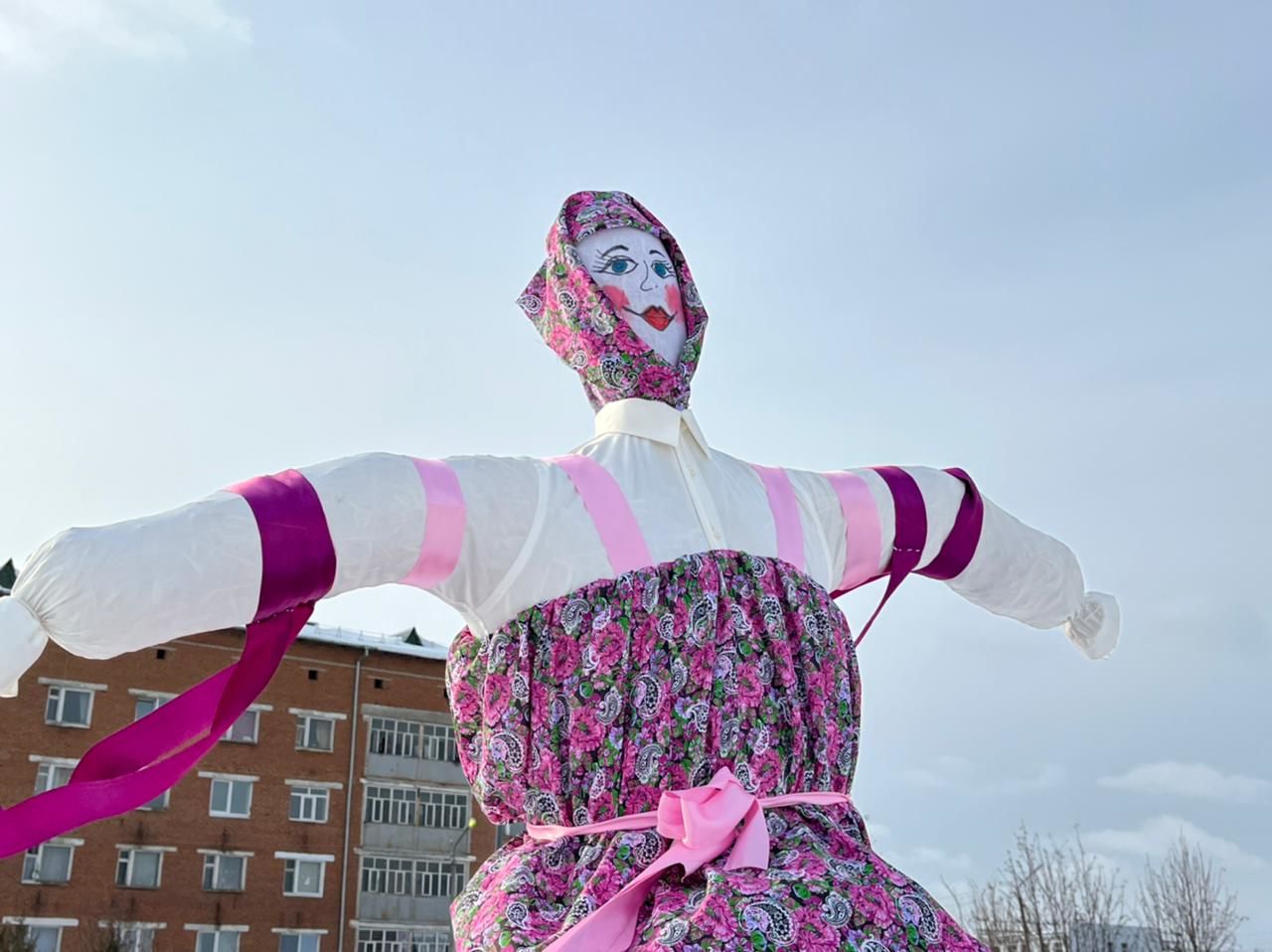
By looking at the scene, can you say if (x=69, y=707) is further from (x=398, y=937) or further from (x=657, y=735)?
(x=657, y=735)

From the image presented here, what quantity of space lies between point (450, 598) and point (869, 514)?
95 centimetres

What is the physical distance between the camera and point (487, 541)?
101 inches

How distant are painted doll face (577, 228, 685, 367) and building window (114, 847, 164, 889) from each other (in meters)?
24.6

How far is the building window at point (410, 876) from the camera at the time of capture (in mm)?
27219

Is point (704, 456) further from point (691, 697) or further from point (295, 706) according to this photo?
point (295, 706)

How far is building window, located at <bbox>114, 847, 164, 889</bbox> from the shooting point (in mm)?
24938

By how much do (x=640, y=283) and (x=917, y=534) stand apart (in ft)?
2.68

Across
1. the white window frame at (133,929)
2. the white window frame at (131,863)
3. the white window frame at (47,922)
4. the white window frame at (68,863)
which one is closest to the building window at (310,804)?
the white window frame at (131,863)

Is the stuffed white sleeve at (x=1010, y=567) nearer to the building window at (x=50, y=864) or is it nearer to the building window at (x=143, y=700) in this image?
the building window at (x=50, y=864)

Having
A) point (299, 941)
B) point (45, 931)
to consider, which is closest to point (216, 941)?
point (299, 941)

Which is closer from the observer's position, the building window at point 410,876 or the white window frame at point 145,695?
the white window frame at point 145,695

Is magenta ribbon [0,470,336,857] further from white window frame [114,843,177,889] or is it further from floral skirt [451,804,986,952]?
white window frame [114,843,177,889]

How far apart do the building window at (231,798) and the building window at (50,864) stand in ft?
8.11

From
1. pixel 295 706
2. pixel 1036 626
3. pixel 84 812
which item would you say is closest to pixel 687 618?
pixel 84 812
